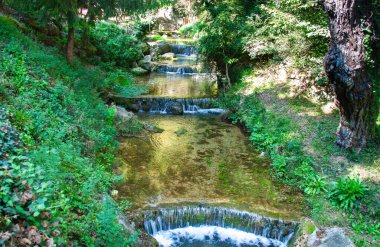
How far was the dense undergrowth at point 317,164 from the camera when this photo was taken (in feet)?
20.4

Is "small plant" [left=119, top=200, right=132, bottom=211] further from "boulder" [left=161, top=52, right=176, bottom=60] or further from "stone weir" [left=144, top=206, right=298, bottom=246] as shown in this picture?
"boulder" [left=161, top=52, right=176, bottom=60]

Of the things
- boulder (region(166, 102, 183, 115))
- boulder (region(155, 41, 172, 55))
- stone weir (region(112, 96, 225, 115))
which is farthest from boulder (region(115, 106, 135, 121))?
boulder (region(155, 41, 172, 55))

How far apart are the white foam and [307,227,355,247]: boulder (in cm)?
77

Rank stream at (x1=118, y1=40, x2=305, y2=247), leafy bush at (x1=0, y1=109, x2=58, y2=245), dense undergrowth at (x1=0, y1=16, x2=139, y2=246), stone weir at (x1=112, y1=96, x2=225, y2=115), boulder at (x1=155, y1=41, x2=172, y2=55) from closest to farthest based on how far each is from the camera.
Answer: leafy bush at (x1=0, y1=109, x2=58, y2=245) → dense undergrowth at (x1=0, y1=16, x2=139, y2=246) → stream at (x1=118, y1=40, x2=305, y2=247) → stone weir at (x1=112, y1=96, x2=225, y2=115) → boulder at (x1=155, y1=41, x2=172, y2=55)

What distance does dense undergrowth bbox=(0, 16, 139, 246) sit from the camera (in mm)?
3283

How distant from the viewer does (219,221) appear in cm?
682

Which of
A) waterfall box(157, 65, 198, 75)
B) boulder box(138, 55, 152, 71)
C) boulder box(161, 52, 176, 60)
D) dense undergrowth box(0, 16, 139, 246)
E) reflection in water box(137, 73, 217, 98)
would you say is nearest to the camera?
dense undergrowth box(0, 16, 139, 246)

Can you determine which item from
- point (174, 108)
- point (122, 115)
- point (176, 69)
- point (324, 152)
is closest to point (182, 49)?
point (176, 69)

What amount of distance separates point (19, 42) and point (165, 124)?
5.95 m

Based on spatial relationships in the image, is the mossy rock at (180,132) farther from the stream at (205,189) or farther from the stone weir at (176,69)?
the stone weir at (176,69)

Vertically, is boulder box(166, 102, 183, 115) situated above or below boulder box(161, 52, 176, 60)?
below

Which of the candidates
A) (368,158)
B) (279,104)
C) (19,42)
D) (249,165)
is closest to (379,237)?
(368,158)

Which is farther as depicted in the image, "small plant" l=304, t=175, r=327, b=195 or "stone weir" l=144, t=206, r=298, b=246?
"small plant" l=304, t=175, r=327, b=195

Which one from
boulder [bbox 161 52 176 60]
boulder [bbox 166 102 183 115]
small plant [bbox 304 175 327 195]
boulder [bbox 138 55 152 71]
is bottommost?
small plant [bbox 304 175 327 195]
